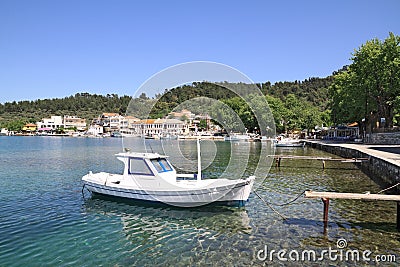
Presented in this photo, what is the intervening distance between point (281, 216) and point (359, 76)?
135 feet

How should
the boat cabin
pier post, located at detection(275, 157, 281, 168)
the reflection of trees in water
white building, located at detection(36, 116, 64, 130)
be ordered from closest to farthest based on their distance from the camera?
the reflection of trees in water < the boat cabin < pier post, located at detection(275, 157, 281, 168) < white building, located at detection(36, 116, 64, 130)

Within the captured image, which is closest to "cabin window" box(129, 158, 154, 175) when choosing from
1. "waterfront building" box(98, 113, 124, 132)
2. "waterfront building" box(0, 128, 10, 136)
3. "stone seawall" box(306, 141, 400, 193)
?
"stone seawall" box(306, 141, 400, 193)

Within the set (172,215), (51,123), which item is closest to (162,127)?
(172,215)

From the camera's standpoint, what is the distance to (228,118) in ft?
55.9

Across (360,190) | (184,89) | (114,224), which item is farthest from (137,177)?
(360,190)

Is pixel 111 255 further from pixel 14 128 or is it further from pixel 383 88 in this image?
pixel 14 128

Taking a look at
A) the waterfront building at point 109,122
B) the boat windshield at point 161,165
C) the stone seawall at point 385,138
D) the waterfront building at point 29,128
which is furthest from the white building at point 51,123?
the boat windshield at point 161,165

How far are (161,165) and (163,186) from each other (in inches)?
46.1

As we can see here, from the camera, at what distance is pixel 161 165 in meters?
15.5

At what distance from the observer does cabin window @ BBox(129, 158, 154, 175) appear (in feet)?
49.7

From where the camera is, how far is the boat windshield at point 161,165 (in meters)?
15.2

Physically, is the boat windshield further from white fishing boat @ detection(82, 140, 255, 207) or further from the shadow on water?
the shadow on water

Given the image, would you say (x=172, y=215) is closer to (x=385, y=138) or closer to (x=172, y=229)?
(x=172, y=229)

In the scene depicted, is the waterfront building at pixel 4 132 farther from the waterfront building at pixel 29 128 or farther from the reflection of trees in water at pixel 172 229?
the reflection of trees in water at pixel 172 229
